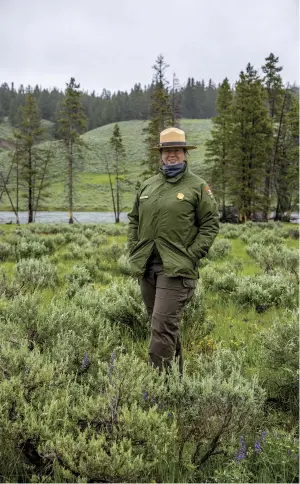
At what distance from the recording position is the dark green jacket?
383cm

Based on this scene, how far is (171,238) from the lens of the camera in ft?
12.6

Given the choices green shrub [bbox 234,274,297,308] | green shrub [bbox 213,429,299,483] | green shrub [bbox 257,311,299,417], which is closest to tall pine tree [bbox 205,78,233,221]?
green shrub [bbox 234,274,297,308]

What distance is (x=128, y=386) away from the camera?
9.59ft

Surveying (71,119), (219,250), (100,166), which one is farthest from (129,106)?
(219,250)

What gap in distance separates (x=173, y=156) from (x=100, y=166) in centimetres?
9332

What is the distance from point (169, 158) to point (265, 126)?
33.0m

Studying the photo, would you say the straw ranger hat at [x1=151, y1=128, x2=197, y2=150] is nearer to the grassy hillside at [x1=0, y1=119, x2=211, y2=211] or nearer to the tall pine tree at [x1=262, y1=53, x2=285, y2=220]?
the tall pine tree at [x1=262, y1=53, x2=285, y2=220]

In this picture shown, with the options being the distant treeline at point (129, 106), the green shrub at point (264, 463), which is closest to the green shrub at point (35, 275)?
the green shrub at point (264, 463)

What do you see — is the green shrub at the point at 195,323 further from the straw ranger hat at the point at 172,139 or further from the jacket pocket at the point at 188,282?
the straw ranger hat at the point at 172,139

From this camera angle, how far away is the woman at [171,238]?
3848mm

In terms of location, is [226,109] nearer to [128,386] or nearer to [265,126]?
[265,126]

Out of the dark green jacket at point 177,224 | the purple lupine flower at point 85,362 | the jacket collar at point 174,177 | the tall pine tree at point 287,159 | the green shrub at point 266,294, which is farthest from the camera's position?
the tall pine tree at point 287,159

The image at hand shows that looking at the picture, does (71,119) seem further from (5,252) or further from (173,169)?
(173,169)

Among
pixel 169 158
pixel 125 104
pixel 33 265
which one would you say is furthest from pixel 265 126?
pixel 125 104
